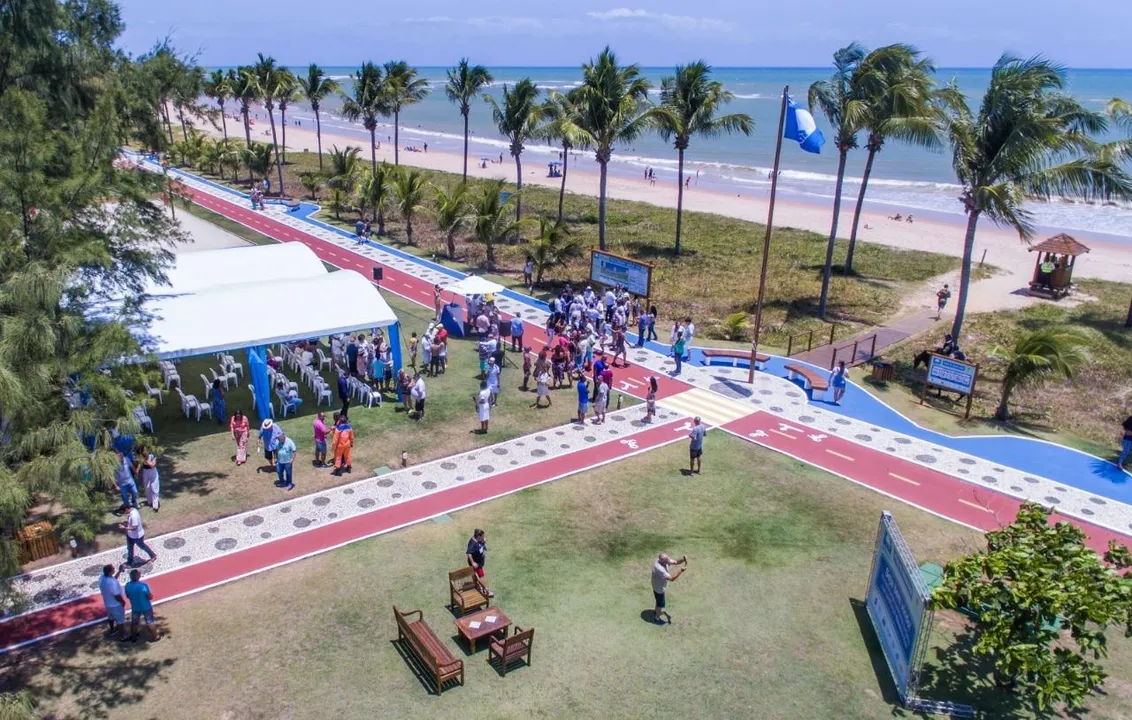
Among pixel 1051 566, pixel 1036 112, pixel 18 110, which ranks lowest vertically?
pixel 1051 566

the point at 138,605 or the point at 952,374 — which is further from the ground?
the point at 952,374

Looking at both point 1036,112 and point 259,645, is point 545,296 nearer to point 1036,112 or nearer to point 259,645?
point 1036,112

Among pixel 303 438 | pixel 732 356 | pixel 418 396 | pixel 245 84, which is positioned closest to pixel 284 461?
pixel 303 438

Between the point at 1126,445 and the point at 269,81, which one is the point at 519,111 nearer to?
the point at 269,81

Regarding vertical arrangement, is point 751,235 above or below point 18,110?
below

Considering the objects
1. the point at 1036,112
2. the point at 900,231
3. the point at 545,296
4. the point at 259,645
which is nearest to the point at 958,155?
the point at 1036,112

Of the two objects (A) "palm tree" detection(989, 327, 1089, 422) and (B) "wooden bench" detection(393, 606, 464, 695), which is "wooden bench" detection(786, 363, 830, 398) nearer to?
(A) "palm tree" detection(989, 327, 1089, 422)

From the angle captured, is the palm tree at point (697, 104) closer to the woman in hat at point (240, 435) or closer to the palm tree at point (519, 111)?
the palm tree at point (519, 111)
